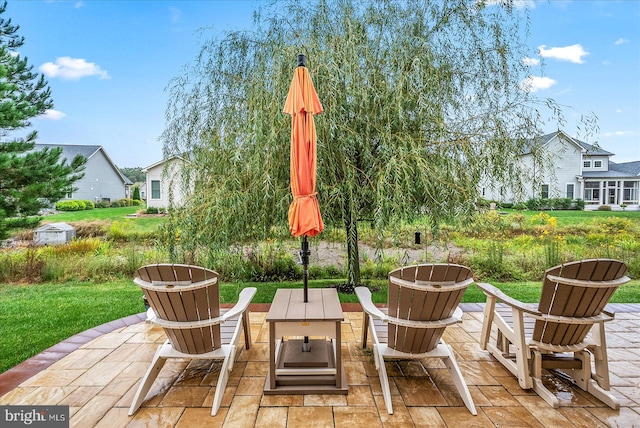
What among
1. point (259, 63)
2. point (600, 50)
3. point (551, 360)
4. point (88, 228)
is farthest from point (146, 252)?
point (600, 50)

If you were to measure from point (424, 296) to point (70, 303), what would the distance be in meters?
4.95

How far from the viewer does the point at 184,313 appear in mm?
2238

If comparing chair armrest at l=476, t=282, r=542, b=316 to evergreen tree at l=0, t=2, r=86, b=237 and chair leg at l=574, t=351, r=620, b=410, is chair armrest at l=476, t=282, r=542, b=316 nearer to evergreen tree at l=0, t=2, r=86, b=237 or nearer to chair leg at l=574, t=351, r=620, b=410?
chair leg at l=574, t=351, r=620, b=410

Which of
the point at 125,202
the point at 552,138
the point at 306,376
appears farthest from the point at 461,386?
the point at 125,202

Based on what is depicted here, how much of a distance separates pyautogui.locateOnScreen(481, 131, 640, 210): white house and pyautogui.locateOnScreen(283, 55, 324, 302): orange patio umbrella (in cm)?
254

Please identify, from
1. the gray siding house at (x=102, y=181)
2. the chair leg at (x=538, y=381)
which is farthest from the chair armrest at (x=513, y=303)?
the gray siding house at (x=102, y=181)

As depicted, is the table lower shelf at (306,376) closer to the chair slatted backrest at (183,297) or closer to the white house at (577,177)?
the chair slatted backrest at (183,297)

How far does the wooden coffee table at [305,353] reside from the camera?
2.29 meters

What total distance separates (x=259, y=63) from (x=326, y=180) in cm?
176

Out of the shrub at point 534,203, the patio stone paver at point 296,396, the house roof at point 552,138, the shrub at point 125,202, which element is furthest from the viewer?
the shrub at point 125,202

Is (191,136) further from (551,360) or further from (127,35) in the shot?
(127,35)

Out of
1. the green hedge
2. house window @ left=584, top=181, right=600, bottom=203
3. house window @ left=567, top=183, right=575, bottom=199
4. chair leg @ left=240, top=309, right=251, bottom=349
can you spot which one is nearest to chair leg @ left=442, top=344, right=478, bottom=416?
chair leg @ left=240, top=309, right=251, bottom=349

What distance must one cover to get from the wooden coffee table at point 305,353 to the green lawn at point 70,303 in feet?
7.15

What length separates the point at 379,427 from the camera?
6.53 feet
